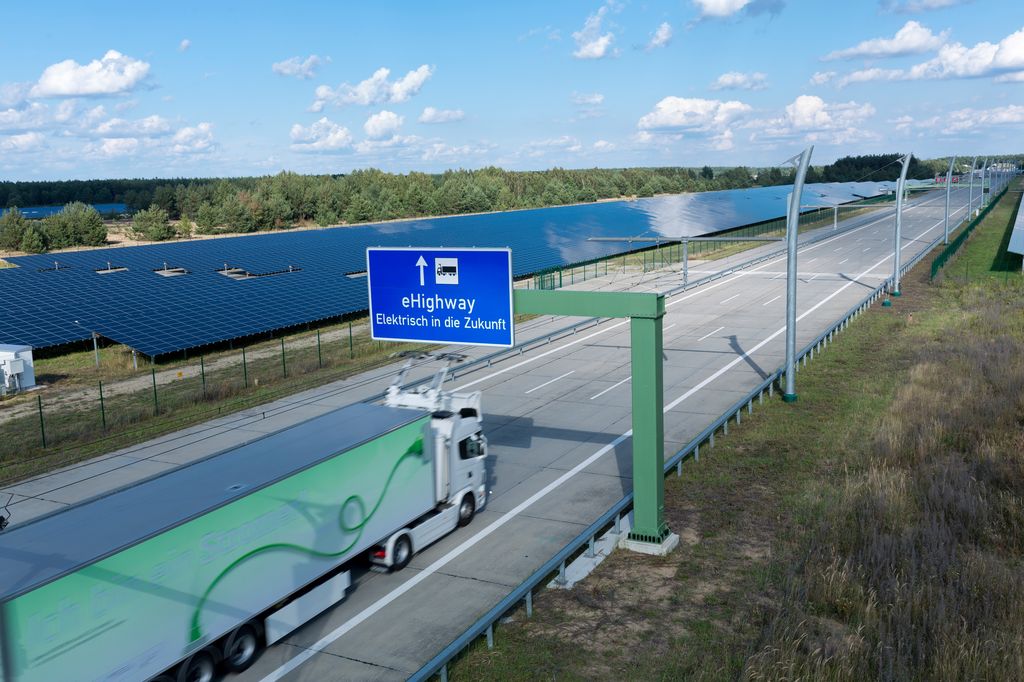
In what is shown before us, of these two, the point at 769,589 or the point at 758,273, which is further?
the point at 758,273

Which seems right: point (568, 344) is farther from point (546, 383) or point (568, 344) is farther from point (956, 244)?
point (956, 244)

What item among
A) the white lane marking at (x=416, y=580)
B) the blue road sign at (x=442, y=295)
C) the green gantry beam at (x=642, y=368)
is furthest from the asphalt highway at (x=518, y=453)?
the blue road sign at (x=442, y=295)

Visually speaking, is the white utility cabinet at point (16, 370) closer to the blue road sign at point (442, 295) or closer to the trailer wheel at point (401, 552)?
the blue road sign at point (442, 295)

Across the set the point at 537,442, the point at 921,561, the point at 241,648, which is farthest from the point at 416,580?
the point at 537,442

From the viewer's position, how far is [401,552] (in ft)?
58.6

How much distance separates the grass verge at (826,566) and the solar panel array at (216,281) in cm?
3086

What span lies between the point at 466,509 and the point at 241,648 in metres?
7.33

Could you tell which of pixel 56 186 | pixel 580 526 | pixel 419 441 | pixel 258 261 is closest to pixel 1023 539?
pixel 580 526

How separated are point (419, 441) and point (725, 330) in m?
32.8

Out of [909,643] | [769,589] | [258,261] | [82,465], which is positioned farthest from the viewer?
[258,261]

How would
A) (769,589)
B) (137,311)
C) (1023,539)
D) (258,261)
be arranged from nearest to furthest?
1. (769,589)
2. (1023,539)
3. (137,311)
4. (258,261)

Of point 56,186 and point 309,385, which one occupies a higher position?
point 56,186

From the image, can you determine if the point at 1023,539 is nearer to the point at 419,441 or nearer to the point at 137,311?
the point at 419,441

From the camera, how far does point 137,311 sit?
1836 inches
